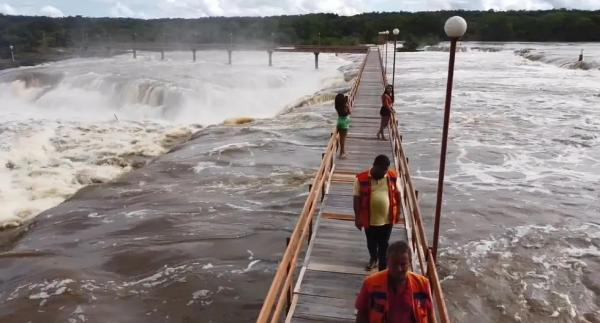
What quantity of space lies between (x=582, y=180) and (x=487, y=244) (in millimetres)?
5980

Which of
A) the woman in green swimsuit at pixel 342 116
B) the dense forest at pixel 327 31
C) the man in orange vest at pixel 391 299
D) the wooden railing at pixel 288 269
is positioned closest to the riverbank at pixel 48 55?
the dense forest at pixel 327 31

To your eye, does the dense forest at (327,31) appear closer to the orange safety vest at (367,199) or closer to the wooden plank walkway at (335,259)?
the wooden plank walkway at (335,259)

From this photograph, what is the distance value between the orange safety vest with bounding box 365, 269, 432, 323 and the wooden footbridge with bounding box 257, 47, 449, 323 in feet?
2.47

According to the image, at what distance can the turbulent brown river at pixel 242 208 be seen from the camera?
27.4 feet

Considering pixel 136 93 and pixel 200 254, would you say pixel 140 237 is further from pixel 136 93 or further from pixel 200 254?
pixel 136 93

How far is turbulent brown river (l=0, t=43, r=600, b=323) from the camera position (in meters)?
8.35

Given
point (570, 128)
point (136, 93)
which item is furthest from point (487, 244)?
point (136, 93)

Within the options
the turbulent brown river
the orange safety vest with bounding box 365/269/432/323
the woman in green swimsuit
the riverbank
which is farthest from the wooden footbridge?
the riverbank

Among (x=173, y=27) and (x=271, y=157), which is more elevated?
(x=173, y=27)

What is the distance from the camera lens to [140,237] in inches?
423

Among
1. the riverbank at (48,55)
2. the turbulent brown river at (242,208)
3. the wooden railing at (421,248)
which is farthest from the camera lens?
the riverbank at (48,55)

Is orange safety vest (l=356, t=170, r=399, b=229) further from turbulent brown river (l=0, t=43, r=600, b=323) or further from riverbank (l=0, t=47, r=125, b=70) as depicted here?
riverbank (l=0, t=47, r=125, b=70)

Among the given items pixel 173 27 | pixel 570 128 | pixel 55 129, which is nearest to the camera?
pixel 570 128

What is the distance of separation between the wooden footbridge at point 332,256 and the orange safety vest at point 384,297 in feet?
2.47
